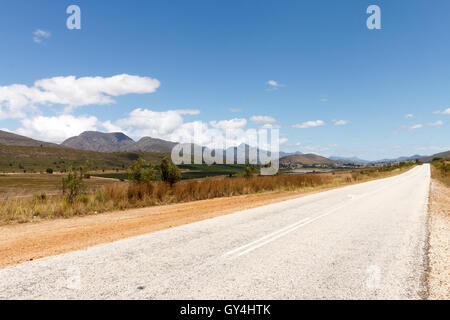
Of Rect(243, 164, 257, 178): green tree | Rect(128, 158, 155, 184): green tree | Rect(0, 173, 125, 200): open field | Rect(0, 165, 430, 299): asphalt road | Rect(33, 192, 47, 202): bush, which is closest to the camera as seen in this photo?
Rect(0, 165, 430, 299): asphalt road

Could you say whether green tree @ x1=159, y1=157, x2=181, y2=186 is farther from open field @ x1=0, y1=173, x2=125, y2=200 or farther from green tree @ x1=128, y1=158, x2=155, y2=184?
open field @ x1=0, y1=173, x2=125, y2=200

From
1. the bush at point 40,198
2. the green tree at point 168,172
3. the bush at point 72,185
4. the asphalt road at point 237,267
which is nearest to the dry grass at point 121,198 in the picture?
the bush at point 40,198

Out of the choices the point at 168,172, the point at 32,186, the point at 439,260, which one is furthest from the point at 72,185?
the point at 32,186

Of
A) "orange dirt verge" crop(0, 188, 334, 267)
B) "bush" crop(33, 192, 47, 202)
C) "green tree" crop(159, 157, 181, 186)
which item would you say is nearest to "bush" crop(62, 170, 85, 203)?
"bush" crop(33, 192, 47, 202)

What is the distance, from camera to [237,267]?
4.77m

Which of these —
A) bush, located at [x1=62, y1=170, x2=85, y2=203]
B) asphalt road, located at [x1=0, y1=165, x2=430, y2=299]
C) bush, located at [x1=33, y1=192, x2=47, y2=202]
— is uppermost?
bush, located at [x1=62, y1=170, x2=85, y2=203]

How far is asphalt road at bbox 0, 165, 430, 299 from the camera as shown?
3807mm

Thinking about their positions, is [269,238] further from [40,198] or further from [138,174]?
[138,174]

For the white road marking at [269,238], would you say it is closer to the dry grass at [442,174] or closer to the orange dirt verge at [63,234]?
the orange dirt verge at [63,234]
